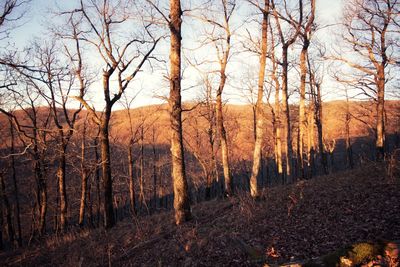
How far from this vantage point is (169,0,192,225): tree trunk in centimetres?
749

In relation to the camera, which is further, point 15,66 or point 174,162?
point 174,162

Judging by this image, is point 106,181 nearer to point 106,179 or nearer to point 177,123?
point 106,179

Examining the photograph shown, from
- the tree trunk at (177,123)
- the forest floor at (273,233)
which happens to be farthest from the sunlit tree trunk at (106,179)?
the tree trunk at (177,123)

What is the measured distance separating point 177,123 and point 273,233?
12.9 feet

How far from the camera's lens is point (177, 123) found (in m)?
7.55

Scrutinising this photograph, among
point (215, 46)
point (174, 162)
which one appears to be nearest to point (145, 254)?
point (174, 162)

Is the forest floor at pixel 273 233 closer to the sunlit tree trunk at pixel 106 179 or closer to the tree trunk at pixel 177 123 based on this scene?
the tree trunk at pixel 177 123

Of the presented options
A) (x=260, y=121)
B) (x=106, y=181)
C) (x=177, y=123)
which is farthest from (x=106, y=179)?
(x=260, y=121)

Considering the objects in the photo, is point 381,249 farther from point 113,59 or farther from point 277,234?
point 113,59

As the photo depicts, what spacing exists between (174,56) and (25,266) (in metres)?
8.87

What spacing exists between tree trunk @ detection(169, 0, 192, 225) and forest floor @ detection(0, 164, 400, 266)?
590 mm

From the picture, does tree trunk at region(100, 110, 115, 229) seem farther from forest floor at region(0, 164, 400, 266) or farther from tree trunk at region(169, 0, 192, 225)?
tree trunk at region(169, 0, 192, 225)

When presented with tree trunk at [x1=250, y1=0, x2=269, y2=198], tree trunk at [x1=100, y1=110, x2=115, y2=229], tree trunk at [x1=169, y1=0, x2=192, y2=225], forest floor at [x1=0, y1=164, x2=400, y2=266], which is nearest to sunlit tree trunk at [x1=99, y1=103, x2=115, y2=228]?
tree trunk at [x1=100, y1=110, x2=115, y2=229]

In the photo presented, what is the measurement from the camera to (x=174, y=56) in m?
7.73
